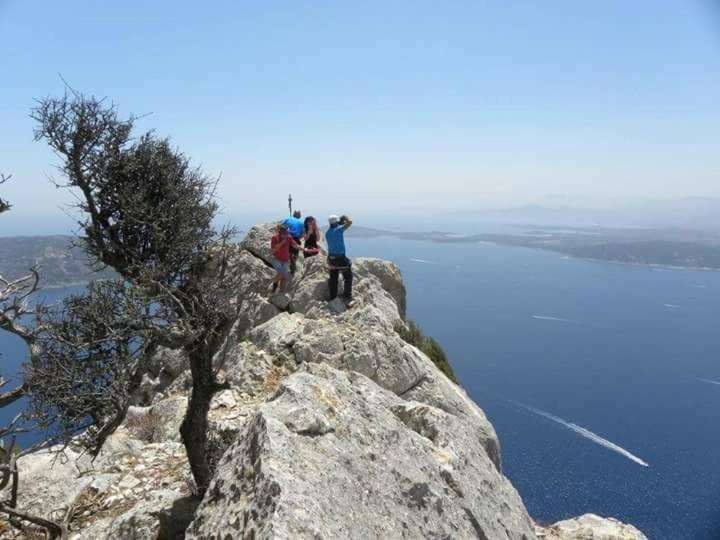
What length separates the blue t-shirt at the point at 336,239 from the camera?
15.4m

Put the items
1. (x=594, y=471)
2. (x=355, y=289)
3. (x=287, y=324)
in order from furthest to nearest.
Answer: (x=594, y=471)
(x=355, y=289)
(x=287, y=324)

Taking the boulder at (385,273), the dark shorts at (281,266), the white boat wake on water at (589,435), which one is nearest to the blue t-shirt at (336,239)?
the dark shorts at (281,266)

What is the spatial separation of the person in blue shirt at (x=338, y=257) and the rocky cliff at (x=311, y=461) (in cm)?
57

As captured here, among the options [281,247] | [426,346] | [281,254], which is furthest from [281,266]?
[426,346]

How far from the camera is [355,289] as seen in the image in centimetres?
1738

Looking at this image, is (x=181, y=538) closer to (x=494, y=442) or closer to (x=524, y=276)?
(x=494, y=442)

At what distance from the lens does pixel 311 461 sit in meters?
5.40

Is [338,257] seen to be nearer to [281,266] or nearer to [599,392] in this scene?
[281,266]

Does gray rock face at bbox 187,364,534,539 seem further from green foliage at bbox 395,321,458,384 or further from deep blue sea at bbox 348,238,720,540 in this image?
deep blue sea at bbox 348,238,720,540

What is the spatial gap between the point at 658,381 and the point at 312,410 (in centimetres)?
9495

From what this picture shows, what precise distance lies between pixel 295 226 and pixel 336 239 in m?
3.11

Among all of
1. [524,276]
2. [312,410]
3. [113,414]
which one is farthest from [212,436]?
[524,276]

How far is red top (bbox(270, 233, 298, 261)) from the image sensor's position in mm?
16359

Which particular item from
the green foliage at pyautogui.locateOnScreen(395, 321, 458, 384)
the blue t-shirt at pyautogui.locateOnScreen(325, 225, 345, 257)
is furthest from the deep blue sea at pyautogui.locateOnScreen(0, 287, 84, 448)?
the green foliage at pyautogui.locateOnScreen(395, 321, 458, 384)
